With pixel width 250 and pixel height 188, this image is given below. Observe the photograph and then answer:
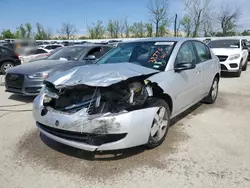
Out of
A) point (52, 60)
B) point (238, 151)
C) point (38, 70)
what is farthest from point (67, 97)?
point (52, 60)

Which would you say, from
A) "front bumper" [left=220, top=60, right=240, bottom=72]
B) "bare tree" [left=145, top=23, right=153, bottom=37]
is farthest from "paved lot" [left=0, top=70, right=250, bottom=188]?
"bare tree" [left=145, top=23, right=153, bottom=37]

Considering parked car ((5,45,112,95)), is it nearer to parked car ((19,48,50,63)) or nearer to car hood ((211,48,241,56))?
car hood ((211,48,241,56))

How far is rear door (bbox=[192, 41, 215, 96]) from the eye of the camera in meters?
4.81

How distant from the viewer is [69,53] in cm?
733

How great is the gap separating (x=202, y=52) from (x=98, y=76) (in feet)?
9.86

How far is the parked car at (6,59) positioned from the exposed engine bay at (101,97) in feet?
31.7

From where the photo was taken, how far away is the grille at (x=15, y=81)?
5973mm

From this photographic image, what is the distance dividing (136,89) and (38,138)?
190 centimetres

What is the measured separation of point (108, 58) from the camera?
457 centimetres

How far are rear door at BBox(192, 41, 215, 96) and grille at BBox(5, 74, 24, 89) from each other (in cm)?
434

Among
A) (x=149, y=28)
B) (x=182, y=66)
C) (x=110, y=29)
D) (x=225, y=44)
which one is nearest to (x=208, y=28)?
(x=149, y=28)

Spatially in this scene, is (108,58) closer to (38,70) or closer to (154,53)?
(154,53)

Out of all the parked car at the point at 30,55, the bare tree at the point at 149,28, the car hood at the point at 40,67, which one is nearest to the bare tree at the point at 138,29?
the bare tree at the point at 149,28

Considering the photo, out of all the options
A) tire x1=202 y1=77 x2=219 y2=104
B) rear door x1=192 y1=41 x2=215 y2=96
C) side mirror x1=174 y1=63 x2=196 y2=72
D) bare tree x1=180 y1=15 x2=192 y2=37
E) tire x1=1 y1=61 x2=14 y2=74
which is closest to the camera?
side mirror x1=174 y1=63 x2=196 y2=72
